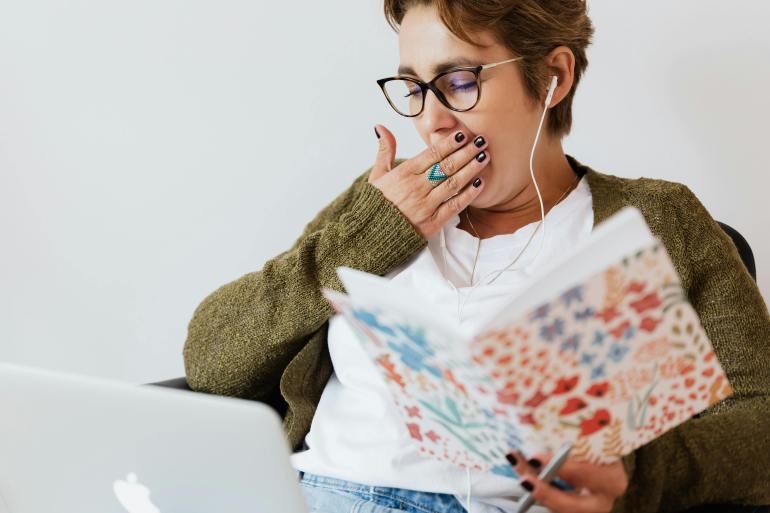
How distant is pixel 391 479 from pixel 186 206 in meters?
0.96

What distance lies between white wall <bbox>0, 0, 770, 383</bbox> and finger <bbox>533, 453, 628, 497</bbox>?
0.90 m

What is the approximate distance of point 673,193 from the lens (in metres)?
1.36

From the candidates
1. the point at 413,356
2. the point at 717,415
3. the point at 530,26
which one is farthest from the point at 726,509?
the point at 530,26

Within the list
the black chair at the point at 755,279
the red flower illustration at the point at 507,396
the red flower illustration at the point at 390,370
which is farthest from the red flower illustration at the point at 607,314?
the black chair at the point at 755,279

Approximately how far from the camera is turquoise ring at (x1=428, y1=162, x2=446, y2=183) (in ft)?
4.52

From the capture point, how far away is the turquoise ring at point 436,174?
1.38 metres

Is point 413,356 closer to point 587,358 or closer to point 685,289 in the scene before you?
point 587,358

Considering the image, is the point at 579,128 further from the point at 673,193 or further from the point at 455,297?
the point at 455,297

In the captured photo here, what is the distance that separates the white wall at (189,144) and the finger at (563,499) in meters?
0.93

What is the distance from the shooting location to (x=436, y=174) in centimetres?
138

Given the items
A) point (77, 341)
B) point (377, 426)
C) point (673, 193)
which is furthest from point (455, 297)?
point (77, 341)

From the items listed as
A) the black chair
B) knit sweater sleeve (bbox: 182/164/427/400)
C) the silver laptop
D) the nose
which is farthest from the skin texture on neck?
the silver laptop

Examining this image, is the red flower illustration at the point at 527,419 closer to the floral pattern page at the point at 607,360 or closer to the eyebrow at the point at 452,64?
the floral pattern page at the point at 607,360

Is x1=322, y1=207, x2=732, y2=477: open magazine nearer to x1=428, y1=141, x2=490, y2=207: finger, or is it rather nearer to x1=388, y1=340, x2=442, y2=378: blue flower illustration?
x1=388, y1=340, x2=442, y2=378: blue flower illustration
